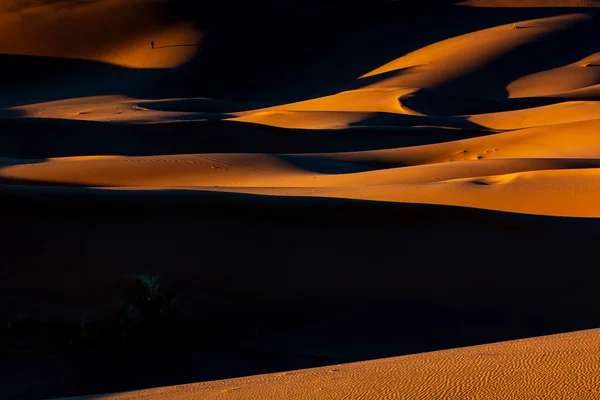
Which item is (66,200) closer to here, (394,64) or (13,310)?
(13,310)

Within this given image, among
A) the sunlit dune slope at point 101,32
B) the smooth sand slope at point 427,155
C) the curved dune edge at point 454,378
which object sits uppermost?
the sunlit dune slope at point 101,32

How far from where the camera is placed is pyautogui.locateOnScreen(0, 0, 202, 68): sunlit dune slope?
40.5 meters

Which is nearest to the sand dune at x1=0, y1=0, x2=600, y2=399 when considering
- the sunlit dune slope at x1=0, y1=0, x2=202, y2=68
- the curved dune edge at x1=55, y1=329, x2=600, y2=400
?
the curved dune edge at x1=55, y1=329, x2=600, y2=400

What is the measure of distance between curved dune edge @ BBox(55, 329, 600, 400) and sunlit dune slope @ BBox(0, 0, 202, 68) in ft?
118

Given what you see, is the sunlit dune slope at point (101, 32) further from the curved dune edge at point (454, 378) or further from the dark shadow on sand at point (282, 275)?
the curved dune edge at point (454, 378)

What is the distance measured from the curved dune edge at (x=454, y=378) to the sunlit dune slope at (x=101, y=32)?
36.1 m

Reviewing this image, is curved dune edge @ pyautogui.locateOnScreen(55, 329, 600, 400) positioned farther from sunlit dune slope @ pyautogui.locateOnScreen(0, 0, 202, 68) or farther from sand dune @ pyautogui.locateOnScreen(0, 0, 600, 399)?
sunlit dune slope @ pyautogui.locateOnScreen(0, 0, 202, 68)

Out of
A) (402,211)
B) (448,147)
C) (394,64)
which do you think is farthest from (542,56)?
(402,211)

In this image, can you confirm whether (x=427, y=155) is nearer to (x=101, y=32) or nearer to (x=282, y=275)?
(x=282, y=275)

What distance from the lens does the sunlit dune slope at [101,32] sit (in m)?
40.5

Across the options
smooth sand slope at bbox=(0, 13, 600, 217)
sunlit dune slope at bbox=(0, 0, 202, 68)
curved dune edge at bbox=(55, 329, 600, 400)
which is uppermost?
sunlit dune slope at bbox=(0, 0, 202, 68)

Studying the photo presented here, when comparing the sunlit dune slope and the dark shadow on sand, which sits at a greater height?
the sunlit dune slope

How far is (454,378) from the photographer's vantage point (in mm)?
3326

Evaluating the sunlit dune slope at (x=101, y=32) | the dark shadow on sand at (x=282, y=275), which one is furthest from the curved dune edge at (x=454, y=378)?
the sunlit dune slope at (x=101, y=32)
